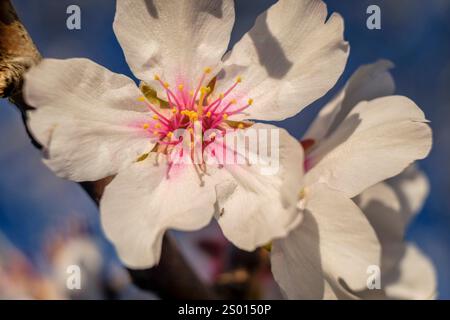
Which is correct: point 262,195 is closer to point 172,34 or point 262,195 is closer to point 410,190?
point 172,34

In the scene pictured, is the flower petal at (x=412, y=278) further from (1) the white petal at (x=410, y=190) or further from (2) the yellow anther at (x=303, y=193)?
(2) the yellow anther at (x=303, y=193)

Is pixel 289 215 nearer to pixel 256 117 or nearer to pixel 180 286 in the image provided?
pixel 256 117

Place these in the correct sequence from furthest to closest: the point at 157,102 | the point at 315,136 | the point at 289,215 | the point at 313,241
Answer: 1. the point at 315,136
2. the point at 157,102
3. the point at 313,241
4. the point at 289,215

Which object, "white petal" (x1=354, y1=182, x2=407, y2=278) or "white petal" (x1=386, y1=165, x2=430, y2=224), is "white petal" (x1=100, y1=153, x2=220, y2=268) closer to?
"white petal" (x1=354, y1=182, x2=407, y2=278)

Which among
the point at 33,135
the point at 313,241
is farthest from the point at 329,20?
the point at 33,135

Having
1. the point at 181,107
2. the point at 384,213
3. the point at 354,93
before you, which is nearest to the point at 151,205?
the point at 181,107

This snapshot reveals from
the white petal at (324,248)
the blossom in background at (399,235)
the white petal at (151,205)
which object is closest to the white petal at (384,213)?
the blossom in background at (399,235)
